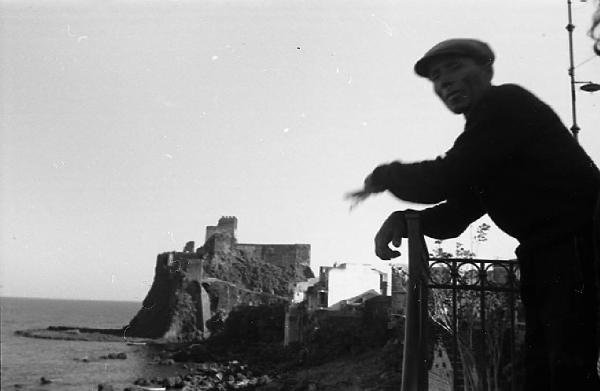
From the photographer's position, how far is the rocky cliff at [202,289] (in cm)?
5406

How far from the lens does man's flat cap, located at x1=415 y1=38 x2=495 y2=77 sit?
1.96m

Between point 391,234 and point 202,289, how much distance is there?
55.3 m

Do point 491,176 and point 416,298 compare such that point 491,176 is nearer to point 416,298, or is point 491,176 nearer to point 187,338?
point 416,298

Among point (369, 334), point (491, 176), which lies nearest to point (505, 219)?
point (491, 176)

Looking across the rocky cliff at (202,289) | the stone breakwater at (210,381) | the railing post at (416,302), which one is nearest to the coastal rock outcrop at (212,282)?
the rocky cliff at (202,289)

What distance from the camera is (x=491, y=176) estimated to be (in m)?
1.78

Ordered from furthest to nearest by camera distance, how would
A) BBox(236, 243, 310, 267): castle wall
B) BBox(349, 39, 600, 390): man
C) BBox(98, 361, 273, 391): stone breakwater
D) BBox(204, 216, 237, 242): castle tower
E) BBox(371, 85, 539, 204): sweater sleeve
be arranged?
1. BBox(236, 243, 310, 267): castle wall
2. BBox(204, 216, 237, 242): castle tower
3. BBox(98, 361, 273, 391): stone breakwater
4. BBox(371, 85, 539, 204): sweater sleeve
5. BBox(349, 39, 600, 390): man

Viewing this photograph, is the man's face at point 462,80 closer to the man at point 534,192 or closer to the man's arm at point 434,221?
the man at point 534,192

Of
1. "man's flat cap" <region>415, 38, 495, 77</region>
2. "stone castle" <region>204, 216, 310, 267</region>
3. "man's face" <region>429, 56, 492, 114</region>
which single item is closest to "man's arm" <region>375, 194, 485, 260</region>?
"man's face" <region>429, 56, 492, 114</region>

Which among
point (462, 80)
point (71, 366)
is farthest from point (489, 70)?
point (71, 366)

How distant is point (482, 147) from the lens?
1.72m

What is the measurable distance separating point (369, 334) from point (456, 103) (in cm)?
2802

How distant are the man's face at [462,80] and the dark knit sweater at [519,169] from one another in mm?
147

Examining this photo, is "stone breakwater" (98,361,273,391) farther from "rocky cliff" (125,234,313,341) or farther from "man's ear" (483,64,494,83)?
"man's ear" (483,64,494,83)
